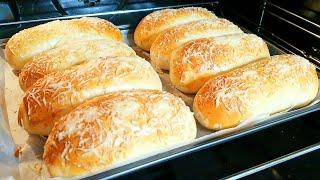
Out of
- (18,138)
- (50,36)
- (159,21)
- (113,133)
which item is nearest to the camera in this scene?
(113,133)

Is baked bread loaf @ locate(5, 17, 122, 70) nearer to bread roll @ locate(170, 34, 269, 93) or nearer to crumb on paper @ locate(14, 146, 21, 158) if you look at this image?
bread roll @ locate(170, 34, 269, 93)

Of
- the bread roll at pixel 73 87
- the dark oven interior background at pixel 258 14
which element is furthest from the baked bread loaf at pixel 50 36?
the bread roll at pixel 73 87

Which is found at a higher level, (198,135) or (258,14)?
(258,14)

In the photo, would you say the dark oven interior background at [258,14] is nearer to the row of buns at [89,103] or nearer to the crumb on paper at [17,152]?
the row of buns at [89,103]

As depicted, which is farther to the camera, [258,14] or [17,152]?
[258,14]

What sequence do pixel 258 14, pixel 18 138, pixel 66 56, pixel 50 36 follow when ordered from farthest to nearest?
pixel 258 14, pixel 50 36, pixel 66 56, pixel 18 138

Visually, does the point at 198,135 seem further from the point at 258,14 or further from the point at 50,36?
the point at 258,14

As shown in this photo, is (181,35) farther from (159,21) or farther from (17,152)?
(17,152)

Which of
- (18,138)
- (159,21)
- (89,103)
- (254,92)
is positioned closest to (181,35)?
(159,21)
